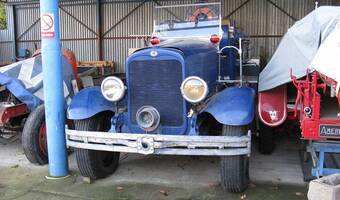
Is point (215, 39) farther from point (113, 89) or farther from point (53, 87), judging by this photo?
point (53, 87)

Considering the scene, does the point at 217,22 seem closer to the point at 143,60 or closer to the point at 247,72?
the point at 247,72

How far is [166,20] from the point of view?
708 cm

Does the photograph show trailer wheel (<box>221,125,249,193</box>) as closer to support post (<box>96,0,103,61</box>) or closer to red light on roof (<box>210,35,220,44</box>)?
red light on roof (<box>210,35,220,44</box>)

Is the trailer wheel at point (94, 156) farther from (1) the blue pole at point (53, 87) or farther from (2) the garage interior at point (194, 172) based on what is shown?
(1) the blue pole at point (53, 87)

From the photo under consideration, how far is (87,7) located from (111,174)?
11026mm

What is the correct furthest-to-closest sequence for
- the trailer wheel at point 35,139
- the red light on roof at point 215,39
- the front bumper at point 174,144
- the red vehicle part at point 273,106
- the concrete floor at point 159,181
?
the red light on roof at point 215,39
the trailer wheel at point 35,139
the red vehicle part at point 273,106
the concrete floor at point 159,181
the front bumper at point 174,144

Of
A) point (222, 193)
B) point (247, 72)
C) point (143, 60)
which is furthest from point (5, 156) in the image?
point (247, 72)

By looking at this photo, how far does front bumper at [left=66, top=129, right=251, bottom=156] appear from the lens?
448 centimetres

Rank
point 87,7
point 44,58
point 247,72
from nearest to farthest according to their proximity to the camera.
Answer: point 44,58 → point 247,72 → point 87,7

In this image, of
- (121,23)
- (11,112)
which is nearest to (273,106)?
(11,112)

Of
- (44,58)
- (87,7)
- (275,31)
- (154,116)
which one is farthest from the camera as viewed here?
(87,7)

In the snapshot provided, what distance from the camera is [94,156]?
17.5 feet

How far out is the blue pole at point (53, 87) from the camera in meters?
5.42

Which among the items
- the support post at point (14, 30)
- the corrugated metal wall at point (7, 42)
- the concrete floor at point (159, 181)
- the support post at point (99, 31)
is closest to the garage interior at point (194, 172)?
the concrete floor at point (159, 181)
